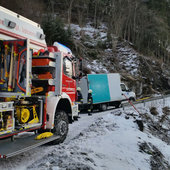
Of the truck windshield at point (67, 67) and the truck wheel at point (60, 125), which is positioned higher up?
the truck windshield at point (67, 67)

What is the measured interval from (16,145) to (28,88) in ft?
4.20

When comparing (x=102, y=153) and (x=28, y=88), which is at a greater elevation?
(x=28, y=88)

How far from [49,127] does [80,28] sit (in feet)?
89.6

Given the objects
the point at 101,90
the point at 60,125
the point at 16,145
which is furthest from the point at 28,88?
the point at 101,90

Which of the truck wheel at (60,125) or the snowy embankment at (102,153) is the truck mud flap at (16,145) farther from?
the truck wheel at (60,125)

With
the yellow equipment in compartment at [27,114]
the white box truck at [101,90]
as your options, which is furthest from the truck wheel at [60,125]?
the white box truck at [101,90]

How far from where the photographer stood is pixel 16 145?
4.48 meters

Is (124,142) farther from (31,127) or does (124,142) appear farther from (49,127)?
(31,127)

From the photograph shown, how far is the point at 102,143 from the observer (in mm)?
6129

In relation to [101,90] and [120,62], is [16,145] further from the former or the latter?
[120,62]

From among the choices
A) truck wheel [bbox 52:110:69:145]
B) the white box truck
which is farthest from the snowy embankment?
the white box truck

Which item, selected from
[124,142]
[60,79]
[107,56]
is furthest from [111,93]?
[107,56]

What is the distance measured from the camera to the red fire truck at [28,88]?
4488mm

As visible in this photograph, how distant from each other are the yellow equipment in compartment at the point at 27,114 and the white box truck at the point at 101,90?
26.2ft
